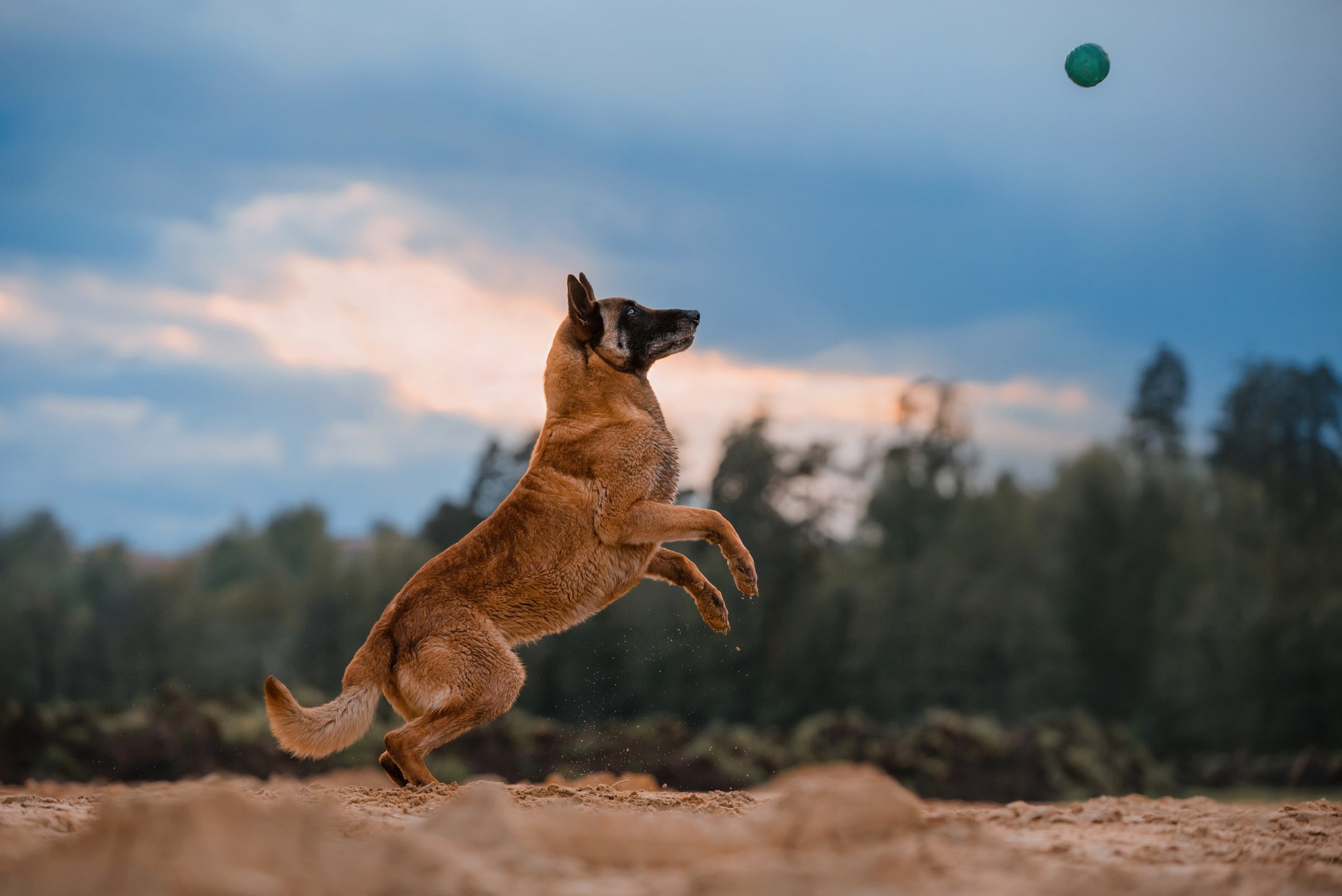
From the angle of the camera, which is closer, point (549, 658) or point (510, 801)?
point (510, 801)

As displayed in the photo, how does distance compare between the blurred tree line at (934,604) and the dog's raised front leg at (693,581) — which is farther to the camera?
the blurred tree line at (934,604)

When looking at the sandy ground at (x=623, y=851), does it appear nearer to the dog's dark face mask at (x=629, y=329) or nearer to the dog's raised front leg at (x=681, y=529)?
the dog's raised front leg at (x=681, y=529)

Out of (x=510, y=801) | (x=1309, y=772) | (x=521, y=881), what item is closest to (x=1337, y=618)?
(x=1309, y=772)

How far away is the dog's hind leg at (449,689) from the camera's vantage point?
704 centimetres

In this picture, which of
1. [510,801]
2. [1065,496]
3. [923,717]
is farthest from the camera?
[1065,496]

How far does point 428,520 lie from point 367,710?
17.3 meters

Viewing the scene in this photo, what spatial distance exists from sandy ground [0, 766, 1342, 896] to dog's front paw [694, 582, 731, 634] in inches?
74.1

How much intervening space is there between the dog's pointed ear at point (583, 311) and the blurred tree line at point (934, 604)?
13.6 meters

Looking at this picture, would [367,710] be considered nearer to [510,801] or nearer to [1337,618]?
[510,801]

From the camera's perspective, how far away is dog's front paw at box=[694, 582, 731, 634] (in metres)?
8.11

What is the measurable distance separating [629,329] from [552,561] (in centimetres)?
182

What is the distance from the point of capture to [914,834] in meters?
4.96

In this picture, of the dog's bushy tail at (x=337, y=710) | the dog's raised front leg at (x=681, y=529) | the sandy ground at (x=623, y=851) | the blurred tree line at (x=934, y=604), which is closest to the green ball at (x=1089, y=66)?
the dog's raised front leg at (x=681, y=529)

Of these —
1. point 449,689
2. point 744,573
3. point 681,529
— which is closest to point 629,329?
point 681,529
